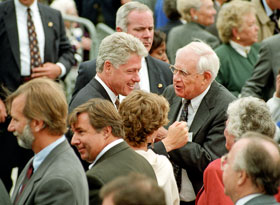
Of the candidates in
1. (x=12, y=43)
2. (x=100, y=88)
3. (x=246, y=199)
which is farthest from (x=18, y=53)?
(x=246, y=199)

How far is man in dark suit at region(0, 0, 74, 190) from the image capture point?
719 centimetres

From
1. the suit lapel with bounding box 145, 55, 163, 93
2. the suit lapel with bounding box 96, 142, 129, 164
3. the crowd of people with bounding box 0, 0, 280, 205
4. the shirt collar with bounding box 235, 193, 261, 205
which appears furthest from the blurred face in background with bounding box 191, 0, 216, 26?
the shirt collar with bounding box 235, 193, 261, 205

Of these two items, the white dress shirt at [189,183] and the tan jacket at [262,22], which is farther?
the tan jacket at [262,22]

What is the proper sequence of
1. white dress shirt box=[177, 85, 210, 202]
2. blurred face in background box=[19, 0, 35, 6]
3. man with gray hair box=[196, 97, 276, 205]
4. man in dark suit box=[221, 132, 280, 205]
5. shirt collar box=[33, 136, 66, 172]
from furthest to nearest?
blurred face in background box=[19, 0, 35, 6]
white dress shirt box=[177, 85, 210, 202]
man with gray hair box=[196, 97, 276, 205]
shirt collar box=[33, 136, 66, 172]
man in dark suit box=[221, 132, 280, 205]

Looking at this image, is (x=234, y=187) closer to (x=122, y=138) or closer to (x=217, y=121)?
(x=122, y=138)

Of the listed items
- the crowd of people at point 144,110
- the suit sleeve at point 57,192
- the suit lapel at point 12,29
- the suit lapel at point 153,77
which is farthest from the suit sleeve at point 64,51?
Answer: the suit sleeve at point 57,192

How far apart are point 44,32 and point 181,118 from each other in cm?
244

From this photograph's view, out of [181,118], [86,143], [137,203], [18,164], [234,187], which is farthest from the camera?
[18,164]

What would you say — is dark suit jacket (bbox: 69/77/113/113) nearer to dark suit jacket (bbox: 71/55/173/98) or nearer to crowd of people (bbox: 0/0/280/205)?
crowd of people (bbox: 0/0/280/205)

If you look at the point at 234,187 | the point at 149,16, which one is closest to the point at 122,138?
the point at 234,187

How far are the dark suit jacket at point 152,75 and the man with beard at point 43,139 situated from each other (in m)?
2.05

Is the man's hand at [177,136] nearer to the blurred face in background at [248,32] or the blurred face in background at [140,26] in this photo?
the blurred face in background at [140,26]

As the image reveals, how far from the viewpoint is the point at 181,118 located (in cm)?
571

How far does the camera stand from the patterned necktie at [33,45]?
7277mm
